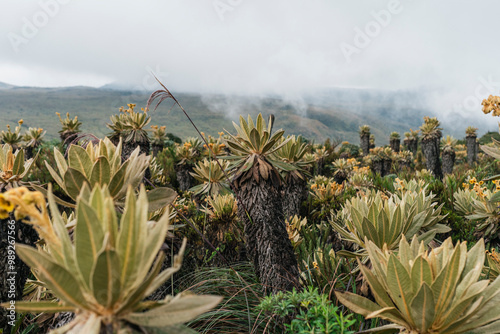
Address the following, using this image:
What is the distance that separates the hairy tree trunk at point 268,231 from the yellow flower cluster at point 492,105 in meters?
1.82

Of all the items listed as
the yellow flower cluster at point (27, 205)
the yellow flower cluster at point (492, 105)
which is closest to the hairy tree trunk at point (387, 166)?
the yellow flower cluster at point (492, 105)

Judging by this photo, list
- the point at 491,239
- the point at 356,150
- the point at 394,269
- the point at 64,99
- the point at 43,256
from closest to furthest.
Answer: the point at 43,256 < the point at 394,269 < the point at 491,239 < the point at 356,150 < the point at 64,99

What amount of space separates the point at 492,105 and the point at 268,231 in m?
2.09

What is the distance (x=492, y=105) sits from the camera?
6.82 ft

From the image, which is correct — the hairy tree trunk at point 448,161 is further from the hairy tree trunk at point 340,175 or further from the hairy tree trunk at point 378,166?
the hairy tree trunk at point 340,175

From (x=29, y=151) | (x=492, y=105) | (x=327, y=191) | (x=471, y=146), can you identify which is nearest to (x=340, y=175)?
(x=327, y=191)

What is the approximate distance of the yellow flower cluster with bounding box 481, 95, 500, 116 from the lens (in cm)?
206

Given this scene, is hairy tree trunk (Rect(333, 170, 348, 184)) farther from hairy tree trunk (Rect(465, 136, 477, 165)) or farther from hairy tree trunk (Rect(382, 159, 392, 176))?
hairy tree trunk (Rect(465, 136, 477, 165))

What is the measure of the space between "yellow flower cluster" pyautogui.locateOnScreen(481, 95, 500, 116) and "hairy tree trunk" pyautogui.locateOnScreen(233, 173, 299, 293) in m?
1.82

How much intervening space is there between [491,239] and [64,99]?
114m

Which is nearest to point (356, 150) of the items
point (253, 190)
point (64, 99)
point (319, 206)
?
point (319, 206)

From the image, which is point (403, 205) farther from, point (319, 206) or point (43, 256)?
point (319, 206)

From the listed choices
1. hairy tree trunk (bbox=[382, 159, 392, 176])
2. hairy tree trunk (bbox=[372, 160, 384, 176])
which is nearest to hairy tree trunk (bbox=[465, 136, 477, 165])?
hairy tree trunk (bbox=[382, 159, 392, 176])

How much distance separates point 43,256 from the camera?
0.83 m
